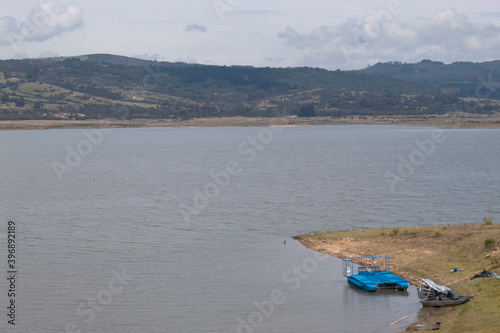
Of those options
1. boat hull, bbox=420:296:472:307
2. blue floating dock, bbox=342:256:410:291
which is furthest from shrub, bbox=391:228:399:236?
boat hull, bbox=420:296:472:307

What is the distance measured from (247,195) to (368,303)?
33.6 meters

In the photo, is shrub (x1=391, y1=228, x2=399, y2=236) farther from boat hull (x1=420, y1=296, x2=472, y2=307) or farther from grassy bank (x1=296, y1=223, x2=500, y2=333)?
boat hull (x1=420, y1=296, x2=472, y2=307)

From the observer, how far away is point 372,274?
3044 cm

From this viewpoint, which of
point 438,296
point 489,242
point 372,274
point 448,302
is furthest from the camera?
point 489,242

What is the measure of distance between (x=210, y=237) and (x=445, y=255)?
1547 cm

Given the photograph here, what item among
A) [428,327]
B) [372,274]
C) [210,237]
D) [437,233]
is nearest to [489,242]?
[437,233]

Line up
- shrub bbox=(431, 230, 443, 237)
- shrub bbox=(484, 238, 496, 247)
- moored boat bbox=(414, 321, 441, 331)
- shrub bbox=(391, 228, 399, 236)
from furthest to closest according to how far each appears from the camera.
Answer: shrub bbox=(391, 228, 399, 236) < shrub bbox=(431, 230, 443, 237) < shrub bbox=(484, 238, 496, 247) < moored boat bbox=(414, 321, 441, 331)

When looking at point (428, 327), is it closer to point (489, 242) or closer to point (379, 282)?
point (379, 282)

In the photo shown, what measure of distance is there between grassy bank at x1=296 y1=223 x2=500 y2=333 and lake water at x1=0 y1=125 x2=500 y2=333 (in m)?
1.75

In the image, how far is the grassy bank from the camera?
2364 centimetres

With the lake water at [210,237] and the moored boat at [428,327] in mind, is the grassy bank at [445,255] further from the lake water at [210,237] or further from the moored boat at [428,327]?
the lake water at [210,237]

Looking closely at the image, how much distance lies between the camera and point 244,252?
1455 inches

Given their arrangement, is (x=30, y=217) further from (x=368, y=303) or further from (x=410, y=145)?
(x=410, y=145)

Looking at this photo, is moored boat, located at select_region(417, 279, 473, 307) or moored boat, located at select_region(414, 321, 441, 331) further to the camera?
moored boat, located at select_region(417, 279, 473, 307)
